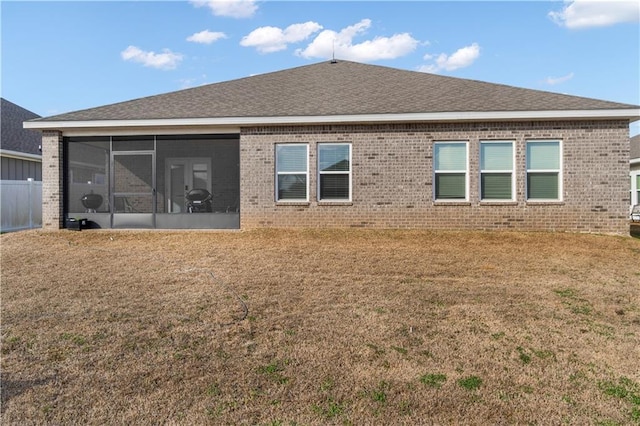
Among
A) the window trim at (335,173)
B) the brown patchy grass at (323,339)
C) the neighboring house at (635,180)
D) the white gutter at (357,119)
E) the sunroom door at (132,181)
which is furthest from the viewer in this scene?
the neighboring house at (635,180)

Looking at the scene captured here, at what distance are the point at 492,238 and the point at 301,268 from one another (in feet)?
17.3

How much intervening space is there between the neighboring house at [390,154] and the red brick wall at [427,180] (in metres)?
0.03

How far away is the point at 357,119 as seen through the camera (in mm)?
11773

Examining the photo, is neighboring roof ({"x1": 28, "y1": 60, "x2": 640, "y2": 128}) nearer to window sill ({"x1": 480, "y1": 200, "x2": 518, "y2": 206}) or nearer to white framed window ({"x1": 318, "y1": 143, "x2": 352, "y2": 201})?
white framed window ({"x1": 318, "y1": 143, "x2": 352, "y2": 201})

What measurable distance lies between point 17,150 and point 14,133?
194 cm

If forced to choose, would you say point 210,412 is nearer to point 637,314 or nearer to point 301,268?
point 301,268

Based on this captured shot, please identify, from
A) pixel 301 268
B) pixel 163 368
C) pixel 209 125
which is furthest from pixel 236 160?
pixel 163 368

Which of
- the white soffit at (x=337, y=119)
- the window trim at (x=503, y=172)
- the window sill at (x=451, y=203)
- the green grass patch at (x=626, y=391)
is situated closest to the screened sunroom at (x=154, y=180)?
the white soffit at (x=337, y=119)

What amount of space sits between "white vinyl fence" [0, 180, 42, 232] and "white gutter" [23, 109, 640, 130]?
16.6 ft

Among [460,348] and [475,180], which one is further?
[475,180]

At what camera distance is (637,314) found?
223 inches

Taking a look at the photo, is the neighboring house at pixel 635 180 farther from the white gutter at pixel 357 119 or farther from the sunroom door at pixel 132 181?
the sunroom door at pixel 132 181

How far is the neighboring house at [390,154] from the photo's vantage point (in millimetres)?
11680

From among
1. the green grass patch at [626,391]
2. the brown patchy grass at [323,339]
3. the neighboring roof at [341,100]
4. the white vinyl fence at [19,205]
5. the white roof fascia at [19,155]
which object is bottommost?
the green grass patch at [626,391]
